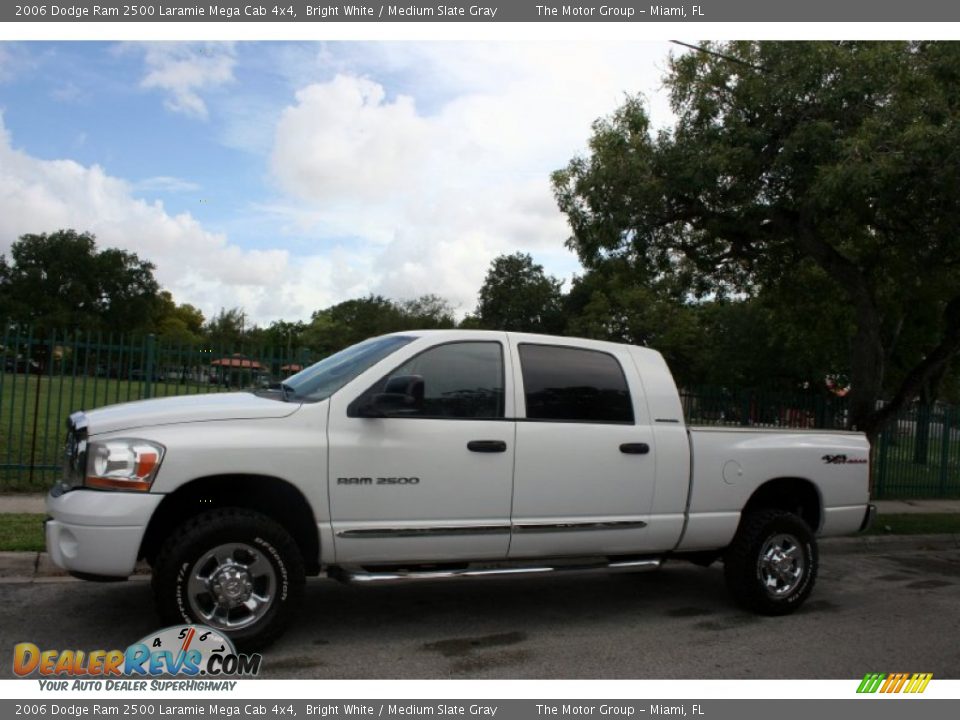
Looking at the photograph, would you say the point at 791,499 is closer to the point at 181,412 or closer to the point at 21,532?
the point at 181,412

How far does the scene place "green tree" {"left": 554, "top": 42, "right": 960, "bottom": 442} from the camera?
Result: 965cm

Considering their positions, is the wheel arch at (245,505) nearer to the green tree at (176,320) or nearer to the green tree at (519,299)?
the green tree at (519,299)

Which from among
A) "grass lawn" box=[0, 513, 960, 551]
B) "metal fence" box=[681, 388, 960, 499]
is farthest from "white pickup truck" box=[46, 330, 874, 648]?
"metal fence" box=[681, 388, 960, 499]

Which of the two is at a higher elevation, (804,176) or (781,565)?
(804,176)

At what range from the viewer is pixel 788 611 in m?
6.46

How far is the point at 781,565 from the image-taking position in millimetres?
6469

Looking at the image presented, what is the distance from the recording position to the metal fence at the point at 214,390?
9.90 m

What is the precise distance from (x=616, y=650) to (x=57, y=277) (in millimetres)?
76918

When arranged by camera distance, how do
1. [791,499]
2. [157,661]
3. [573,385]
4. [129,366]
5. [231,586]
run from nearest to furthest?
[157,661], [231,586], [573,385], [791,499], [129,366]

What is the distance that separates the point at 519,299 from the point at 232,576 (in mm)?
60104

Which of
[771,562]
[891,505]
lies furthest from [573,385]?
[891,505]

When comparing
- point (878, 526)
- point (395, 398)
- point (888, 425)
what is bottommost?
point (878, 526)

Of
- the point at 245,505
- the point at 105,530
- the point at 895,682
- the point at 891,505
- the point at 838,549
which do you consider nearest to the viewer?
the point at 105,530
